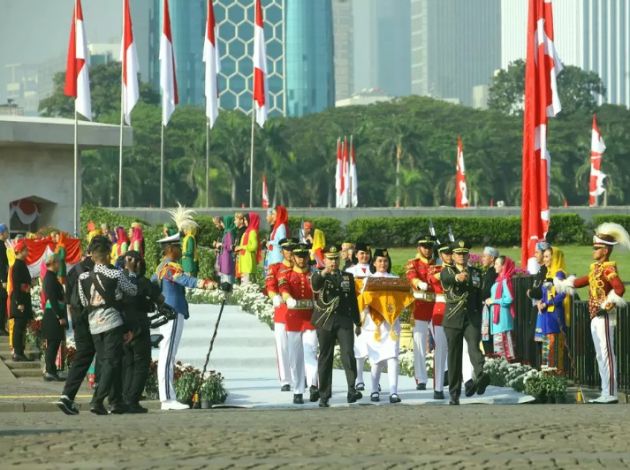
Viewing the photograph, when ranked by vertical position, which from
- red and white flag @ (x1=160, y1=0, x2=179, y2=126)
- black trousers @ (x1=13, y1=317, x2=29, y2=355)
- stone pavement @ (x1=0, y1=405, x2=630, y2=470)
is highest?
red and white flag @ (x1=160, y1=0, x2=179, y2=126)

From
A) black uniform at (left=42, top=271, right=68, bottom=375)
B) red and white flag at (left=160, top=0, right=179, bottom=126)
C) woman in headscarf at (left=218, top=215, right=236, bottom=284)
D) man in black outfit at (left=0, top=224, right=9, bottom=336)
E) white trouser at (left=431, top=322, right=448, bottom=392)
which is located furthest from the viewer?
red and white flag at (left=160, top=0, right=179, bottom=126)

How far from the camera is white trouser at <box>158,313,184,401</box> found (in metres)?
16.1

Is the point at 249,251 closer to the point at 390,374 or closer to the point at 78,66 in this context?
the point at 78,66

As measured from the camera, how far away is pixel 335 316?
54.8 ft

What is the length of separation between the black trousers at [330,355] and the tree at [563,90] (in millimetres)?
106708

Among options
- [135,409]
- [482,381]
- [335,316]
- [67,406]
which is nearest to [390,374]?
[335,316]

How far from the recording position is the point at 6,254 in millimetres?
23125

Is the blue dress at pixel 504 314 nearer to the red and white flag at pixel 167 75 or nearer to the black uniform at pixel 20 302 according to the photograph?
the black uniform at pixel 20 302

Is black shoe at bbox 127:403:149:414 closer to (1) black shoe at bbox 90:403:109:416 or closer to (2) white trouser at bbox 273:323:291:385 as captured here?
(1) black shoe at bbox 90:403:109:416

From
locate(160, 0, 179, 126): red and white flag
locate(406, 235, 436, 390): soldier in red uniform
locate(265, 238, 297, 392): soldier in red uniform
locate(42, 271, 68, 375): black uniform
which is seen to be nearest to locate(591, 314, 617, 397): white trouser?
locate(406, 235, 436, 390): soldier in red uniform

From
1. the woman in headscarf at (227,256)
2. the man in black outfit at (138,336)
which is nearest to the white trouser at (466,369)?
the man in black outfit at (138,336)

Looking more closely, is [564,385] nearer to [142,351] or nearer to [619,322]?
[619,322]

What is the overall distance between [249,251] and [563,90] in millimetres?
104699

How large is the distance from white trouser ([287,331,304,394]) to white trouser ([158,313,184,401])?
4.29ft
